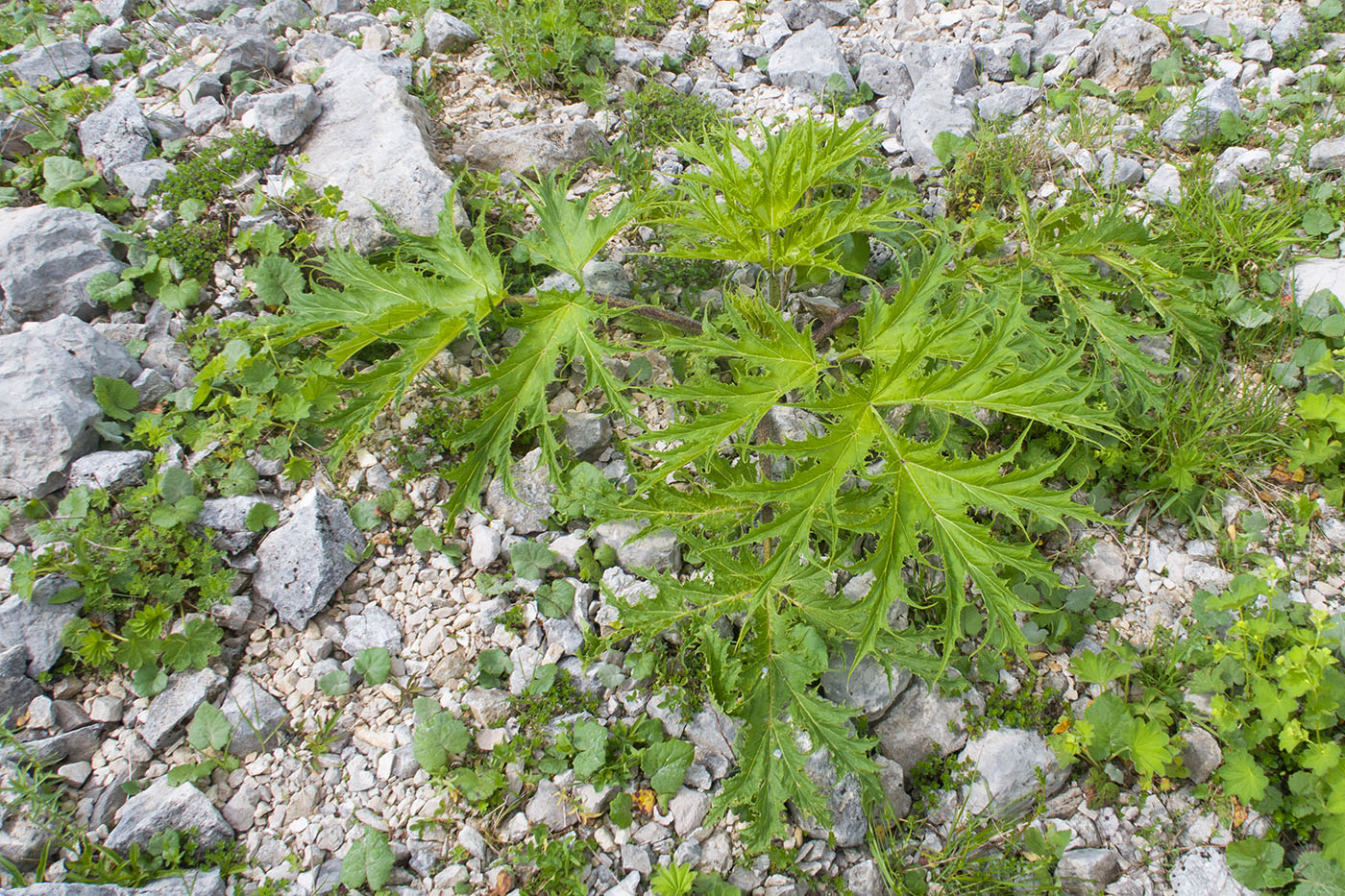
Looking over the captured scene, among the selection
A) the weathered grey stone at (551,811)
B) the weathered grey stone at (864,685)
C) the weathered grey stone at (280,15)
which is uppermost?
the weathered grey stone at (280,15)

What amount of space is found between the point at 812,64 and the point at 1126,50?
181cm

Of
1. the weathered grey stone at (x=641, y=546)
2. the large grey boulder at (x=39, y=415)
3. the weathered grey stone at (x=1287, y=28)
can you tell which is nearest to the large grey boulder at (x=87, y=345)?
the large grey boulder at (x=39, y=415)

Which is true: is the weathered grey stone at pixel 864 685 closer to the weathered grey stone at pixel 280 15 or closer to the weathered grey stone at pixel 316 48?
the weathered grey stone at pixel 316 48

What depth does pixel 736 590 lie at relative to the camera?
107 inches

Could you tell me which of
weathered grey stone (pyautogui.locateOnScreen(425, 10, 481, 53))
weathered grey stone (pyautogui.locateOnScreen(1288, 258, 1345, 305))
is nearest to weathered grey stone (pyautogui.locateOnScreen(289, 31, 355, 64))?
weathered grey stone (pyautogui.locateOnScreen(425, 10, 481, 53))

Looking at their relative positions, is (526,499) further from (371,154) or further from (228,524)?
(371,154)

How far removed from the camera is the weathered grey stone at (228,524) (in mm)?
3201

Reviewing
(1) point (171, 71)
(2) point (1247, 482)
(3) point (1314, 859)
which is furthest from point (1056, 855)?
(1) point (171, 71)

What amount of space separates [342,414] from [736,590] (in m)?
1.45

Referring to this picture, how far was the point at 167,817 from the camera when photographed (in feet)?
8.62

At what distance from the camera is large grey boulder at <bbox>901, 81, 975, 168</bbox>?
4379 millimetres

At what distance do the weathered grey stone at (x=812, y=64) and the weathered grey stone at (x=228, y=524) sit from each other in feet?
12.5

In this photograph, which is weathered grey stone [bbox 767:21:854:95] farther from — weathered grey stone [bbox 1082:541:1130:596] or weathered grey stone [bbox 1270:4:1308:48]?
weathered grey stone [bbox 1082:541:1130:596]

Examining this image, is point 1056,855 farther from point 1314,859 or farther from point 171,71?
point 171,71
